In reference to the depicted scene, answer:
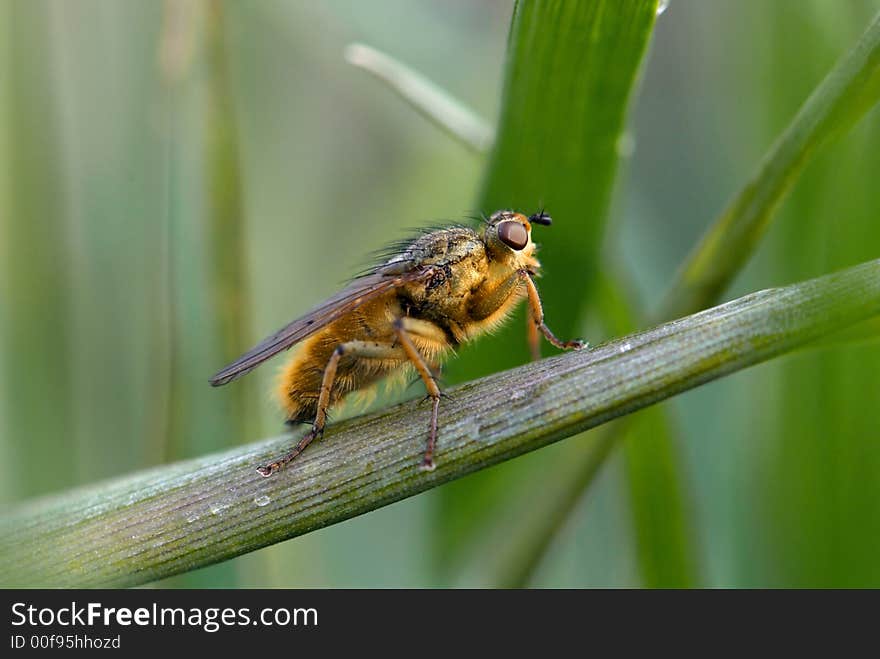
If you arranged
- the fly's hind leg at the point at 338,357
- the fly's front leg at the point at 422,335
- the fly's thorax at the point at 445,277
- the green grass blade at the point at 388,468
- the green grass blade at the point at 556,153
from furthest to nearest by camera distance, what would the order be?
the fly's thorax at the point at 445,277 < the fly's hind leg at the point at 338,357 < the fly's front leg at the point at 422,335 < the green grass blade at the point at 556,153 < the green grass blade at the point at 388,468

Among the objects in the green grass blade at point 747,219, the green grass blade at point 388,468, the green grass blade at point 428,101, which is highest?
the green grass blade at point 428,101

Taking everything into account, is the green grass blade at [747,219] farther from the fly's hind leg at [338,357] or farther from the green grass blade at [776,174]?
the fly's hind leg at [338,357]

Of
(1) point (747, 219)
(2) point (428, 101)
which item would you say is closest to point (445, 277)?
(2) point (428, 101)

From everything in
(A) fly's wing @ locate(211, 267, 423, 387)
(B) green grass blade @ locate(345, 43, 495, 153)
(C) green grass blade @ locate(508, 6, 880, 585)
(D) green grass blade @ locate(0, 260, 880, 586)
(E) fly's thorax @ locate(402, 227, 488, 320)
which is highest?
(B) green grass blade @ locate(345, 43, 495, 153)

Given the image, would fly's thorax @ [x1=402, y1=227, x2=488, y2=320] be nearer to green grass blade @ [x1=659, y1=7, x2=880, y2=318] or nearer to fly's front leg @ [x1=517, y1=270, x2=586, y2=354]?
fly's front leg @ [x1=517, y1=270, x2=586, y2=354]

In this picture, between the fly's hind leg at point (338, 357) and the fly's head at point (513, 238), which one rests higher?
the fly's head at point (513, 238)

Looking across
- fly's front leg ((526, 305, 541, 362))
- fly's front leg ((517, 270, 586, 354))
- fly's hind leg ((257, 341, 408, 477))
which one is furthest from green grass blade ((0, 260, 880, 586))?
fly's front leg ((526, 305, 541, 362))

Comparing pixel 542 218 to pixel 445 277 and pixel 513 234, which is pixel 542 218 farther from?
pixel 445 277

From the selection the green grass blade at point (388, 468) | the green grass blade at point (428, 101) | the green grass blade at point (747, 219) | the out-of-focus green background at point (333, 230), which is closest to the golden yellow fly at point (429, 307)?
the out-of-focus green background at point (333, 230)
